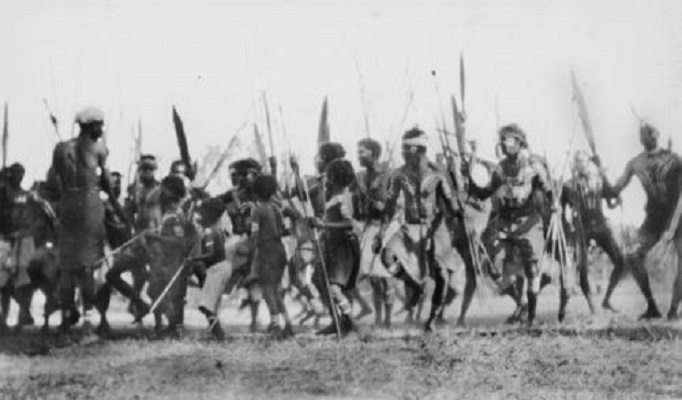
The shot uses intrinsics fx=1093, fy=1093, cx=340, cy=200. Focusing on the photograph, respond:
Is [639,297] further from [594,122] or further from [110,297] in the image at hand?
[110,297]

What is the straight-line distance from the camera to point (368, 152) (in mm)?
10461

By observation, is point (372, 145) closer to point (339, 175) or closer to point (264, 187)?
point (339, 175)

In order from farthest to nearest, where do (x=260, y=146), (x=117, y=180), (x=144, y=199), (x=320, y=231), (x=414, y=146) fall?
(x=117, y=180) < (x=260, y=146) < (x=144, y=199) < (x=320, y=231) < (x=414, y=146)

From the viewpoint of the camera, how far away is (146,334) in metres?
9.98

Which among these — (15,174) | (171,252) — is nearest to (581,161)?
(171,252)

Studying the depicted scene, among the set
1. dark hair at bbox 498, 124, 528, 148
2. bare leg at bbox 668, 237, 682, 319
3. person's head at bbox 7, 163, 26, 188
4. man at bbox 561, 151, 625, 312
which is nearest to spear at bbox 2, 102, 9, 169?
person's head at bbox 7, 163, 26, 188

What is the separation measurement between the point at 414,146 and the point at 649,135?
2298 mm

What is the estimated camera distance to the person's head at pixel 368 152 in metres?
10.5

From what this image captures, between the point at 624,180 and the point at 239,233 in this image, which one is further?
the point at 624,180

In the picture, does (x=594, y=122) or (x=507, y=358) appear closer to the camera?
(x=507, y=358)

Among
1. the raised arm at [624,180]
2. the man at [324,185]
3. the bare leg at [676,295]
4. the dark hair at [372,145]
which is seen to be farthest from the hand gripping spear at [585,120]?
the man at [324,185]

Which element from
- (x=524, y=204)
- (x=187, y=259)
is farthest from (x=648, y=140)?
(x=187, y=259)

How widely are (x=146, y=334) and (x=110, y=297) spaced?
21.2 inches

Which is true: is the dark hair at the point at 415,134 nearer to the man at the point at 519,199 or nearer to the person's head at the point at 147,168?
the man at the point at 519,199
